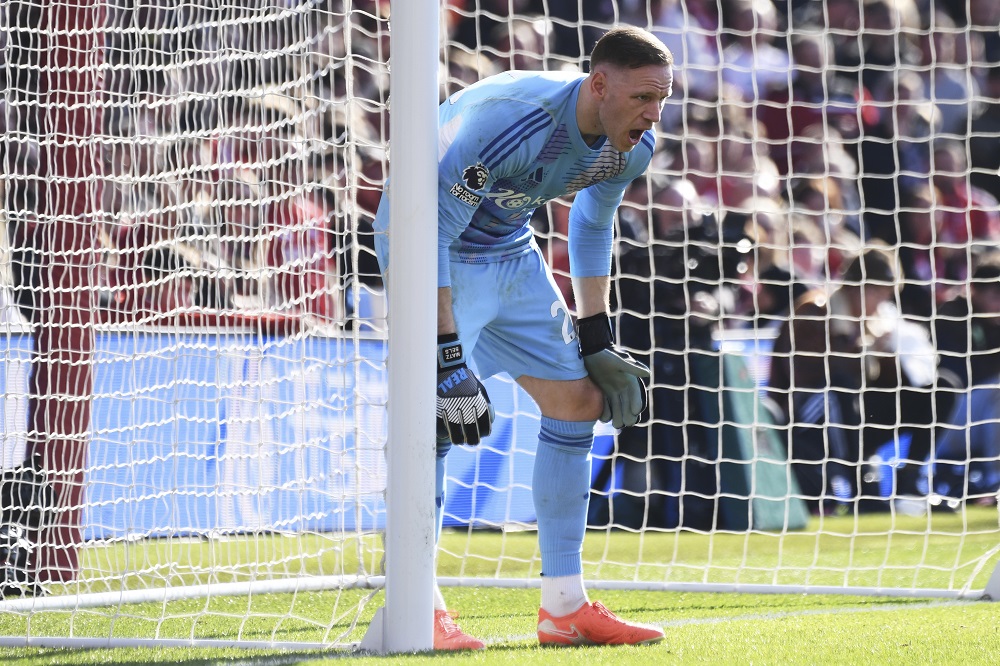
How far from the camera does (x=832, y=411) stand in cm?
669

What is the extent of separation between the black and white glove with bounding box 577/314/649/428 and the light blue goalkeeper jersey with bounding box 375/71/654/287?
27cm

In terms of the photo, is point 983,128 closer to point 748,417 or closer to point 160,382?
point 748,417

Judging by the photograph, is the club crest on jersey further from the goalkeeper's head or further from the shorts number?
the shorts number

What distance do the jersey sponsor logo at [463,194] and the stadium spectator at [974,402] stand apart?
465 centimetres

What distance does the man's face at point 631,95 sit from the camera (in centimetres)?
256

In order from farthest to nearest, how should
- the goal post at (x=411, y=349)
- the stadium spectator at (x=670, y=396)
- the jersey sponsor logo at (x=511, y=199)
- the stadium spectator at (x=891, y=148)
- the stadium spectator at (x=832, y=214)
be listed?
the stadium spectator at (x=891, y=148) → the stadium spectator at (x=832, y=214) → the stadium spectator at (x=670, y=396) → the jersey sponsor logo at (x=511, y=199) → the goal post at (x=411, y=349)

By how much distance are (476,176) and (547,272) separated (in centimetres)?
52

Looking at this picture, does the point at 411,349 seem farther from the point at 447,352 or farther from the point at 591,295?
→ the point at 591,295

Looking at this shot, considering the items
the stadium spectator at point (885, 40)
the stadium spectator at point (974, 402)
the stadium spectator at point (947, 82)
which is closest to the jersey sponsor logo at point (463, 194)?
the stadium spectator at point (974, 402)

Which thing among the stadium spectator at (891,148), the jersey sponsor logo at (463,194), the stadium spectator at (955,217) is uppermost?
the stadium spectator at (891,148)

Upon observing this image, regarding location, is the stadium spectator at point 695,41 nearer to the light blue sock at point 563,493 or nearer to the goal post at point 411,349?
the light blue sock at point 563,493

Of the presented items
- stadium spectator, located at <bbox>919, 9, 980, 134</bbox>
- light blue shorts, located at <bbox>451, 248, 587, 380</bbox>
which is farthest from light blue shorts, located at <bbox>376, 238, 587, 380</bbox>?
stadium spectator, located at <bbox>919, 9, 980, 134</bbox>

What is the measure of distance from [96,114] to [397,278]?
2.58 meters

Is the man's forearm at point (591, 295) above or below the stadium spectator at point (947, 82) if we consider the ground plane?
below
